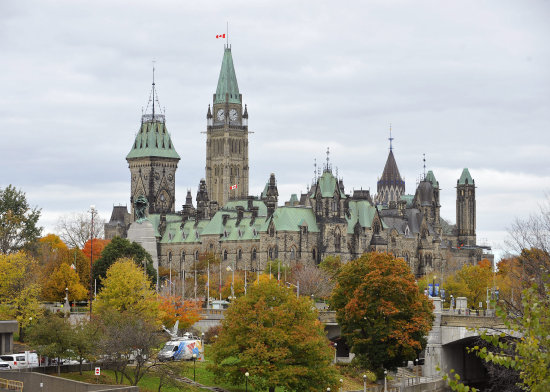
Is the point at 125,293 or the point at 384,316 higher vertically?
the point at 125,293

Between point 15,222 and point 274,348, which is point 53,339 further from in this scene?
point 15,222

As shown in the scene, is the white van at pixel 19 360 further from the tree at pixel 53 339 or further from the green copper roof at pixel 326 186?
the green copper roof at pixel 326 186

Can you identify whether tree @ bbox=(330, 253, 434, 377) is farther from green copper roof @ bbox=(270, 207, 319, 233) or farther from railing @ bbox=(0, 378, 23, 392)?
green copper roof @ bbox=(270, 207, 319, 233)

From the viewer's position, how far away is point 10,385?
54.2 meters

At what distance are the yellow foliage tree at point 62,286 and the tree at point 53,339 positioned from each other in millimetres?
40505

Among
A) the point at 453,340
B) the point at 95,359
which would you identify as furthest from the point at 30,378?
the point at 453,340

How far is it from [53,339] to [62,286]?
4357 centimetres

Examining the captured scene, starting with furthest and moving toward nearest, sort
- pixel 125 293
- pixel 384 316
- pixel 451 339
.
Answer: pixel 451 339
pixel 125 293
pixel 384 316

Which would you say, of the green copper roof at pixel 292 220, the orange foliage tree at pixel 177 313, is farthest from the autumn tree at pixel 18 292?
the green copper roof at pixel 292 220

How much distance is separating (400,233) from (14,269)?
336ft

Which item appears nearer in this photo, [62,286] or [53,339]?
[53,339]

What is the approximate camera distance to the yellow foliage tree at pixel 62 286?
4003 inches

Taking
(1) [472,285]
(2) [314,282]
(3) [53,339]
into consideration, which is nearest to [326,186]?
(2) [314,282]

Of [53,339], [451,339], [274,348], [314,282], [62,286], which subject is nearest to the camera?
[53,339]
